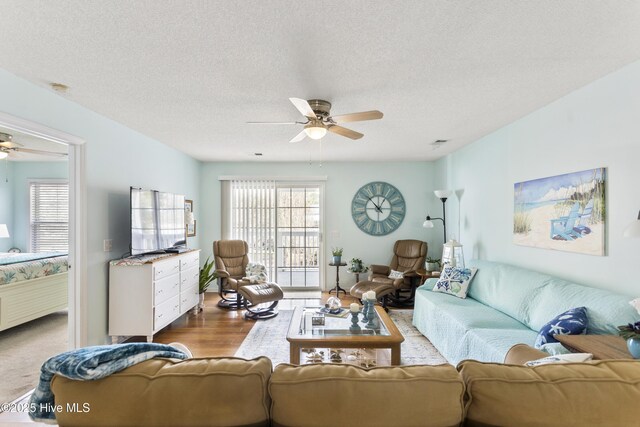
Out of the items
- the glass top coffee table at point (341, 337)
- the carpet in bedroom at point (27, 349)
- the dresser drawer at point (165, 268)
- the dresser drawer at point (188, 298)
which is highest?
the dresser drawer at point (165, 268)

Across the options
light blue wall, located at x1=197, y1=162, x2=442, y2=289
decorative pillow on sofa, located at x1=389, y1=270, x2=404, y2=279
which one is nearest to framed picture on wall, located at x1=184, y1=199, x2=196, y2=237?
light blue wall, located at x1=197, y1=162, x2=442, y2=289

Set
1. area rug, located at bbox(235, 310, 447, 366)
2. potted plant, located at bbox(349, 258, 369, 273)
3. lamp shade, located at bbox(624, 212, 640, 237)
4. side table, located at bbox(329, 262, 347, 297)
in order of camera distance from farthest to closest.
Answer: side table, located at bbox(329, 262, 347, 297)
potted plant, located at bbox(349, 258, 369, 273)
area rug, located at bbox(235, 310, 447, 366)
lamp shade, located at bbox(624, 212, 640, 237)

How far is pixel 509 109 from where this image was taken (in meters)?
3.04

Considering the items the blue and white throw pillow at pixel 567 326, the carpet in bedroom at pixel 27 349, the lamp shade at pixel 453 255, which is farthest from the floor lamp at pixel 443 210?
the carpet in bedroom at pixel 27 349

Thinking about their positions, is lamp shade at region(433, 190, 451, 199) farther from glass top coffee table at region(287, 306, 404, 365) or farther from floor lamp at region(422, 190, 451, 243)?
glass top coffee table at region(287, 306, 404, 365)

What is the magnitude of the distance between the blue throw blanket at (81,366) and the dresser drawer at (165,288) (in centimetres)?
246

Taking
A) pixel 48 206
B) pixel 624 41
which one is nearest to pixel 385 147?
pixel 624 41

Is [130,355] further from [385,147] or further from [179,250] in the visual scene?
[385,147]

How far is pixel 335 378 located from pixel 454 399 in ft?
1.19

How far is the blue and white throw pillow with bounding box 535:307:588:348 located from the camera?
2014 millimetres

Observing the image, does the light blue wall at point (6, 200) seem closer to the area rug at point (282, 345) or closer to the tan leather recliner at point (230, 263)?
the tan leather recliner at point (230, 263)

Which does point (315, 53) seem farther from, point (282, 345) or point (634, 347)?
point (282, 345)

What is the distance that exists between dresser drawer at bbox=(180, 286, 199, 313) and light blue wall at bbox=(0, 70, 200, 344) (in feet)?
3.05

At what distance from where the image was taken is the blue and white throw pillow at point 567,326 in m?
2.01
